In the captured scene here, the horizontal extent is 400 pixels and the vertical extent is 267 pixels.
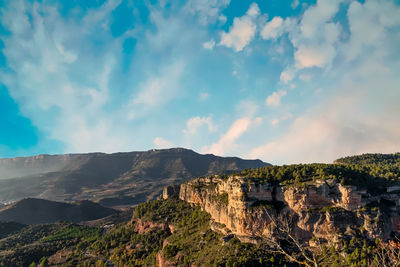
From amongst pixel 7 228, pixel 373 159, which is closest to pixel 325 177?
pixel 373 159

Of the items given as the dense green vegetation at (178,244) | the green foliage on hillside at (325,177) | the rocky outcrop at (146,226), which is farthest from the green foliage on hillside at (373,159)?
the rocky outcrop at (146,226)

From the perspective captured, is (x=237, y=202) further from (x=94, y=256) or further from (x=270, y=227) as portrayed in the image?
(x=94, y=256)

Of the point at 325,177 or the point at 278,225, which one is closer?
the point at 278,225

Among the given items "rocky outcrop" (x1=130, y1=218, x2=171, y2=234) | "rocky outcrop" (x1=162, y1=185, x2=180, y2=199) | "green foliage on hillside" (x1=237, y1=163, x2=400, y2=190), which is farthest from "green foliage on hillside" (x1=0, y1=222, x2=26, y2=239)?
"green foliage on hillside" (x1=237, y1=163, x2=400, y2=190)

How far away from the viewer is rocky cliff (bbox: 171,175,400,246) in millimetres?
59250

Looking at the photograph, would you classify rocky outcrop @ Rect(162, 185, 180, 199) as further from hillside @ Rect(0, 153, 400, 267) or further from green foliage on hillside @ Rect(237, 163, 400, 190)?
green foliage on hillside @ Rect(237, 163, 400, 190)

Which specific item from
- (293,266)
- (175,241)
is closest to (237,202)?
(293,266)

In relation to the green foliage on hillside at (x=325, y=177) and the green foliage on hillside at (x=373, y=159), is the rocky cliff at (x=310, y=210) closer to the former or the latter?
the green foliage on hillside at (x=325, y=177)

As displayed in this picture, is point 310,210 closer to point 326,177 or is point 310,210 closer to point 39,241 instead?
point 326,177

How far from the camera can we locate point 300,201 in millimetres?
63500

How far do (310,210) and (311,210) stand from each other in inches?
10.1

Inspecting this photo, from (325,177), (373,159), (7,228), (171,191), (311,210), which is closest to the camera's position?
(311,210)

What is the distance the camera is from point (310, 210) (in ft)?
204

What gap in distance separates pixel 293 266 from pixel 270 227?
1012 cm
